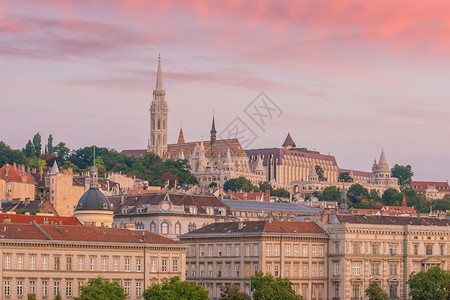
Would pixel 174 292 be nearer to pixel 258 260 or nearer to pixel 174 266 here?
pixel 174 266

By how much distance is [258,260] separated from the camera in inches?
5645

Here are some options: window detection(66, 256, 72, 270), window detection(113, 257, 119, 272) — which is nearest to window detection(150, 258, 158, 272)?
window detection(113, 257, 119, 272)

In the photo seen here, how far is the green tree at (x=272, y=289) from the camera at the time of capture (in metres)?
128

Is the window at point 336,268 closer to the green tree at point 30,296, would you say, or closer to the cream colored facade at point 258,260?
the cream colored facade at point 258,260

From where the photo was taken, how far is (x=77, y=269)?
12331 centimetres

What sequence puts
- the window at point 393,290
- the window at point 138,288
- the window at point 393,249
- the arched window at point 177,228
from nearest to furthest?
the window at point 138,288 → the window at point 393,290 → the window at point 393,249 → the arched window at point 177,228

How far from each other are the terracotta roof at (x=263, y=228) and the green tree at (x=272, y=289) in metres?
13.0

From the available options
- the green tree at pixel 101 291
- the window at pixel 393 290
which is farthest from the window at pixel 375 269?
the green tree at pixel 101 291

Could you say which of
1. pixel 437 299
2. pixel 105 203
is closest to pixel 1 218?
pixel 105 203

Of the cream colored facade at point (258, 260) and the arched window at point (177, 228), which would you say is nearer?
the cream colored facade at point (258, 260)

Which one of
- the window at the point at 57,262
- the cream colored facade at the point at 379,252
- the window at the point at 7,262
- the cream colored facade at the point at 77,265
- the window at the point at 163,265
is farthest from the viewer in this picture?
the cream colored facade at the point at 379,252

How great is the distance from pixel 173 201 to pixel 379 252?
32065 mm

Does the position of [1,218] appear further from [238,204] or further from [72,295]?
[238,204]

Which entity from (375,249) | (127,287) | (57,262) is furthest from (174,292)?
(375,249)
